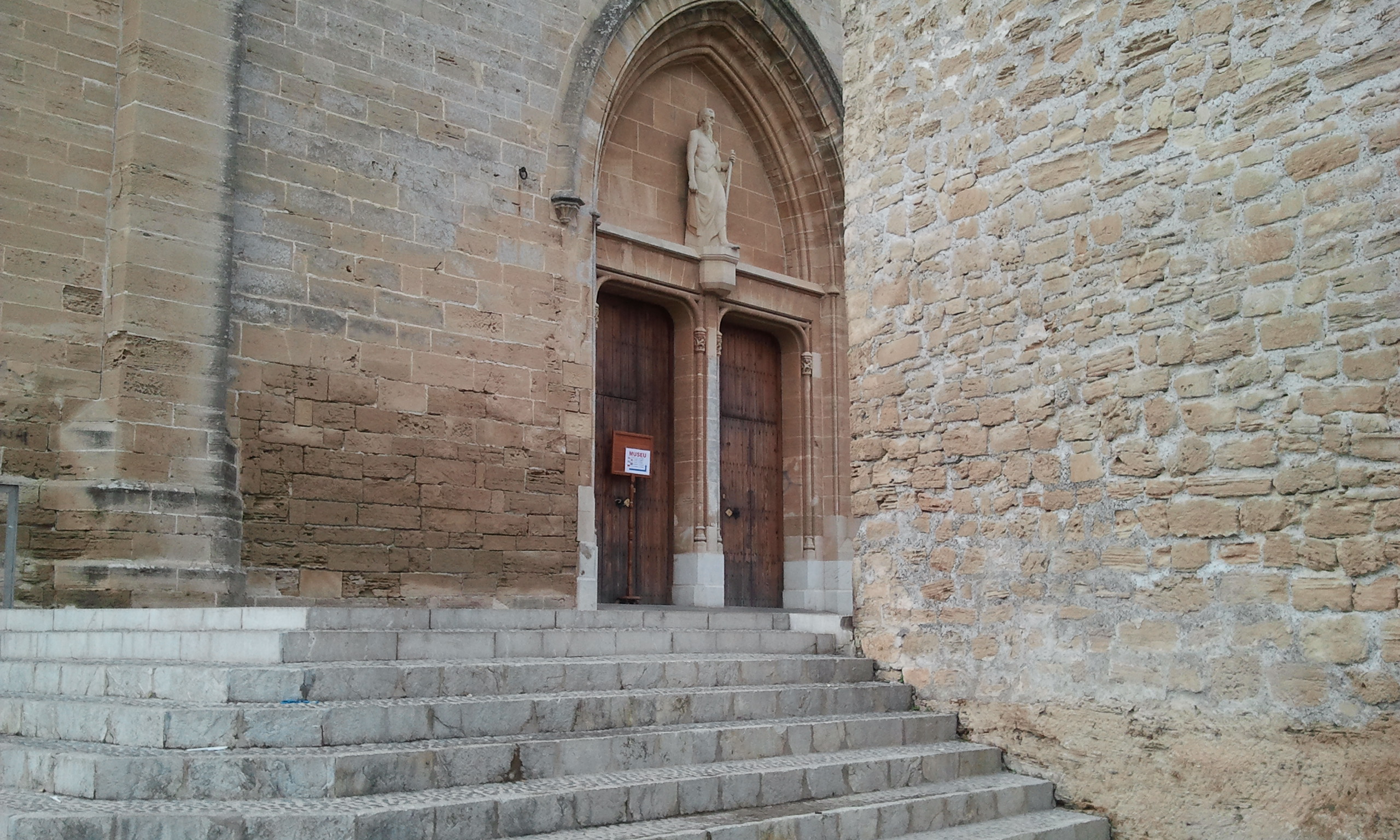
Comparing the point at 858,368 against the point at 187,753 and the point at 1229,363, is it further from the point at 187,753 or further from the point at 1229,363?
the point at 187,753

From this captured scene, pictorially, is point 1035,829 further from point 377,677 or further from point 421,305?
point 421,305

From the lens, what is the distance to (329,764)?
3.68 meters

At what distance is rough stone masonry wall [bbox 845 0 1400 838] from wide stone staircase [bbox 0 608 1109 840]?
579 millimetres

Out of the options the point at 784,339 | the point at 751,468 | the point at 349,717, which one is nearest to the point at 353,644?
the point at 349,717

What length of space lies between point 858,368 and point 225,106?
15.1ft

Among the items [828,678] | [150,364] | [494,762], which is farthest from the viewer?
[150,364]

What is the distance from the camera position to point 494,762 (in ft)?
13.3

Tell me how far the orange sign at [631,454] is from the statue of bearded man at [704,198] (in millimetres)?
1941

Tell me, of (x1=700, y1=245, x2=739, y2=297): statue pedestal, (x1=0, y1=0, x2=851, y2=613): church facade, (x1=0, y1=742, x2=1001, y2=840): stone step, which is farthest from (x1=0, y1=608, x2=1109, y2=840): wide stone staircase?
(x1=700, y1=245, x2=739, y2=297): statue pedestal

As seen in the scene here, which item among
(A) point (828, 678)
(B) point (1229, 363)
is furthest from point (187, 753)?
(B) point (1229, 363)

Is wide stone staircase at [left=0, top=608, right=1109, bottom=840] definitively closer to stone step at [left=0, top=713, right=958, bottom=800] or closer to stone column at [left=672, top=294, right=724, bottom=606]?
stone step at [left=0, top=713, right=958, bottom=800]

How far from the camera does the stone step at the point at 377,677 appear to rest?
13.6 feet

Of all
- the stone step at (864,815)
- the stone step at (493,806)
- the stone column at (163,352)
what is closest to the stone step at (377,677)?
the stone step at (493,806)

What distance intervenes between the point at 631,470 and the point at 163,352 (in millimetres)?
4422
